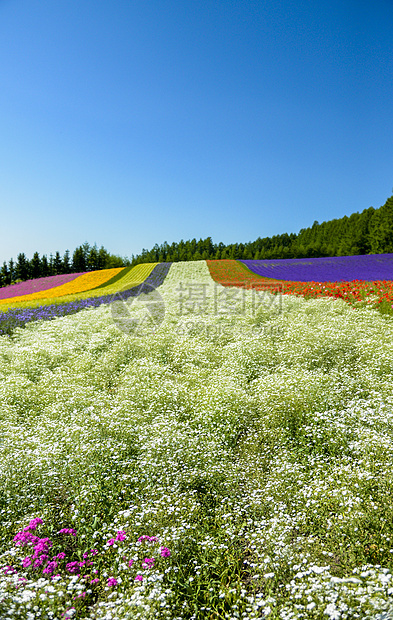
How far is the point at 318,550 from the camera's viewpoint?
13.4ft

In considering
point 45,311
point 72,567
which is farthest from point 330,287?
point 72,567

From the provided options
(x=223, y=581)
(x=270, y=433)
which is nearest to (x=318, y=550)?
(x=223, y=581)

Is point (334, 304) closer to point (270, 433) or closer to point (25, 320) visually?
point (270, 433)

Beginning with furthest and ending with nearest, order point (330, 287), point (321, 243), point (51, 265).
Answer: point (321, 243), point (51, 265), point (330, 287)

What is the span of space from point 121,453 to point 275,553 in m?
3.21

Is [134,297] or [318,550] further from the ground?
[134,297]

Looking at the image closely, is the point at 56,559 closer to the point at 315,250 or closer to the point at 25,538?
the point at 25,538

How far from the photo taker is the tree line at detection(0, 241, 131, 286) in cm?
7131

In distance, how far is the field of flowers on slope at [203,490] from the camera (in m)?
3.66

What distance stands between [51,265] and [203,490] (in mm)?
78398

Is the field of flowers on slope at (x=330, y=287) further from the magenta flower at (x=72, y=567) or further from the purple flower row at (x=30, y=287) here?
the purple flower row at (x=30, y=287)

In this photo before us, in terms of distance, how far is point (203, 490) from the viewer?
569 centimetres

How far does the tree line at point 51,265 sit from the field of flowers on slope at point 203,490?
68.7 meters

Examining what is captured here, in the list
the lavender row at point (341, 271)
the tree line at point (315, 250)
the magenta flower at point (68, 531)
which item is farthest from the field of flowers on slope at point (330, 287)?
the tree line at point (315, 250)
